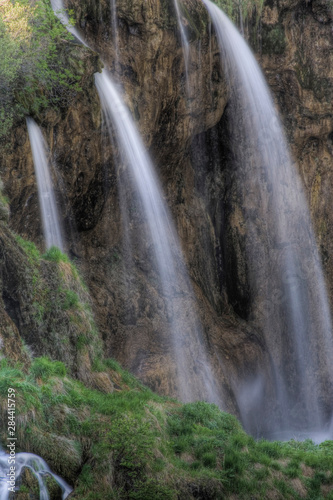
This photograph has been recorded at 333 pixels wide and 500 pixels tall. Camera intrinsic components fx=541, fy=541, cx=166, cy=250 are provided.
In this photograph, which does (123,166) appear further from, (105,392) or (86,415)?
(86,415)

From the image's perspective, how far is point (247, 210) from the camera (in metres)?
20.3

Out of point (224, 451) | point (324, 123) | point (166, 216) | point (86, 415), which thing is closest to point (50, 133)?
point (166, 216)

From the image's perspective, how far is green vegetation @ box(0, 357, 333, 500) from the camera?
710 centimetres

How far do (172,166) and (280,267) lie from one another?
5.74m

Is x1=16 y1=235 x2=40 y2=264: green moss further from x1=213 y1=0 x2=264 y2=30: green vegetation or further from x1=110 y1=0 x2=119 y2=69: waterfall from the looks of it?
x1=213 y1=0 x2=264 y2=30: green vegetation

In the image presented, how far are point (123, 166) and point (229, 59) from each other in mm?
5986

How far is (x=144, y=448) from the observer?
7781 millimetres

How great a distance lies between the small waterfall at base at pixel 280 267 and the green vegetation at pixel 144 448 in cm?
920

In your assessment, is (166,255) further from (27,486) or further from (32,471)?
(27,486)

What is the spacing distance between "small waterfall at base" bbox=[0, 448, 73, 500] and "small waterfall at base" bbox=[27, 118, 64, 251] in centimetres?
766

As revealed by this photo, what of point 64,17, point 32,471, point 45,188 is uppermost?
point 64,17

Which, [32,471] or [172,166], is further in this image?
[172,166]

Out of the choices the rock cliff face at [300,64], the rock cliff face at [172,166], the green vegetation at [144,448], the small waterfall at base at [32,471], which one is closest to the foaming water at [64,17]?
the rock cliff face at [172,166]

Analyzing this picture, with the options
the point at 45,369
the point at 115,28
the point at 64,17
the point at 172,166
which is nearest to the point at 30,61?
the point at 64,17
